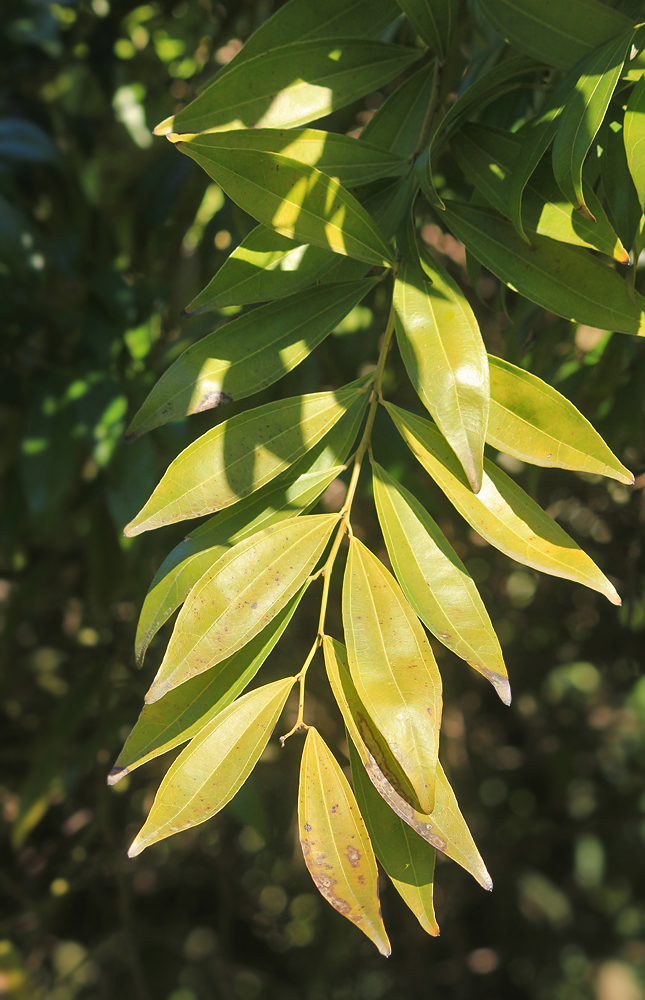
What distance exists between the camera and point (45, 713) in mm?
1204

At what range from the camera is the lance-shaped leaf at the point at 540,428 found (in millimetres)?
325

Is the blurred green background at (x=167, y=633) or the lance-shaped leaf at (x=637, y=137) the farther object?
the blurred green background at (x=167, y=633)

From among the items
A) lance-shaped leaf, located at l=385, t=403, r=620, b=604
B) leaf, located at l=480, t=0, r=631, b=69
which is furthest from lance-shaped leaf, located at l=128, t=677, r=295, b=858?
leaf, located at l=480, t=0, r=631, b=69

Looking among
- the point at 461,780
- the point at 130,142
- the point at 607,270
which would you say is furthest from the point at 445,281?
the point at 461,780

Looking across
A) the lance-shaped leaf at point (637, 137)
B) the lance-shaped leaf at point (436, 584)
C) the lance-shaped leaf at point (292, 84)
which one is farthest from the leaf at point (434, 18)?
the lance-shaped leaf at point (436, 584)

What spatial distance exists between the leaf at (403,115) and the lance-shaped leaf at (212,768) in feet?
1.05

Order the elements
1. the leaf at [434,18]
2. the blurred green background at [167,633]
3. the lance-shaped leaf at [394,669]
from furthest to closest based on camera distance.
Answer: the blurred green background at [167,633]
the leaf at [434,18]
the lance-shaped leaf at [394,669]

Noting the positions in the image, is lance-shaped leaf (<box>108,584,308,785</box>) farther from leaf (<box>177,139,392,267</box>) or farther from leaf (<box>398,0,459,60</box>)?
leaf (<box>398,0,459,60</box>)

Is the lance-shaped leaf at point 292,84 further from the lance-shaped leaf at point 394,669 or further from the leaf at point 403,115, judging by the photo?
the lance-shaped leaf at point 394,669

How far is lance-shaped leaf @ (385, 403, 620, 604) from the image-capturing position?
318 millimetres

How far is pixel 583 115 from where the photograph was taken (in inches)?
12.8

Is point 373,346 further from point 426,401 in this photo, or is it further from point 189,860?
point 189,860

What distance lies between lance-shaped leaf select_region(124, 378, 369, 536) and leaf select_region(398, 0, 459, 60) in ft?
0.67

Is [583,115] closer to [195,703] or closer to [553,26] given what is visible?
[553,26]
